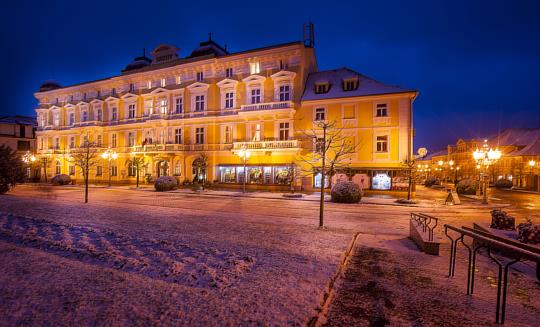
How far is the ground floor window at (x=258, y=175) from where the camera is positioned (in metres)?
30.3

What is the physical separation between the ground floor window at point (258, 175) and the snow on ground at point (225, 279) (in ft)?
65.9

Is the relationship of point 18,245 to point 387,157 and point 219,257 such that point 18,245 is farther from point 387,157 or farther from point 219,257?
point 387,157

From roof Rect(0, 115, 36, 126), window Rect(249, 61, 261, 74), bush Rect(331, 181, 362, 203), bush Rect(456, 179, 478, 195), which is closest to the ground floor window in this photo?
bush Rect(331, 181, 362, 203)

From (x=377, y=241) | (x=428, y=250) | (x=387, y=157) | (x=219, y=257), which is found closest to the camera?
(x=219, y=257)

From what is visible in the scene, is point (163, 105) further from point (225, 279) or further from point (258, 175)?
point (225, 279)

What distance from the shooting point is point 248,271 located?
6.10m

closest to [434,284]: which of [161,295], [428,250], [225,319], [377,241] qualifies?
[428,250]

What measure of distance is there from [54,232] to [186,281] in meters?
7.03

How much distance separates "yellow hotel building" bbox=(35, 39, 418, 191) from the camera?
27.8 m

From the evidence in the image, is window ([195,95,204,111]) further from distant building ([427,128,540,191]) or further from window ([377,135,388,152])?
distant building ([427,128,540,191])

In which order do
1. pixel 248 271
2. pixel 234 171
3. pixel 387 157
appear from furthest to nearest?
pixel 234 171 < pixel 387 157 < pixel 248 271

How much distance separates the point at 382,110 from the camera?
27469 millimetres

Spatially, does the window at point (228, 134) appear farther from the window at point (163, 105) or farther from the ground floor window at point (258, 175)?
the window at point (163, 105)

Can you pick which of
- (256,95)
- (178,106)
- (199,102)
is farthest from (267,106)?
(178,106)
